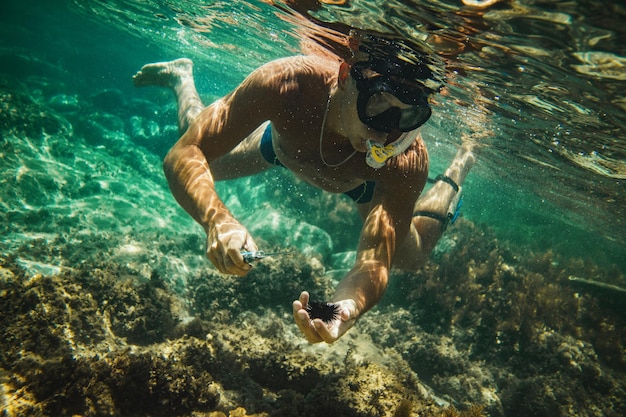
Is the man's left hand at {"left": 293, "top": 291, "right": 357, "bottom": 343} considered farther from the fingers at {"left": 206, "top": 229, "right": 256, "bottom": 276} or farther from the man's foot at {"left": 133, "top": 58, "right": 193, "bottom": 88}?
the man's foot at {"left": 133, "top": 58, "right": 193, "bottom": 88}

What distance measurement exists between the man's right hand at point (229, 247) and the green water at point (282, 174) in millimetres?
4865

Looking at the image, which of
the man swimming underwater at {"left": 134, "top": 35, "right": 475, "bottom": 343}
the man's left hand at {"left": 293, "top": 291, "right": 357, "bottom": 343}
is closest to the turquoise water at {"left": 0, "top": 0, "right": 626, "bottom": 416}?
the man's left hand at {"left": 293, "top": 291, "right": 357, "bottom": 343}

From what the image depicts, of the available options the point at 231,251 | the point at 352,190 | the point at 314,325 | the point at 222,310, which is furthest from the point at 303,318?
the point at 222,310

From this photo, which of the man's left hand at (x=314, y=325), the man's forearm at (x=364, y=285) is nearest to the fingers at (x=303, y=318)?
the man's left hand at (x=314, y=325)

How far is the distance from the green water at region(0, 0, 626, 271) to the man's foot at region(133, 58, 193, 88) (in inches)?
143

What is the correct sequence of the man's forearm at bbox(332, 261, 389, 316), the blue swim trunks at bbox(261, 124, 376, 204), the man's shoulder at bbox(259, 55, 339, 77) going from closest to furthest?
1. the man's forearm at bbox(332, 261, 389, 316)
2. the man's shoulder at bbox(259, 55, 339, 77)
3. the blue swim trunks at bbox(261, 124, 376, 204)

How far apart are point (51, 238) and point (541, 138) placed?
15.8m

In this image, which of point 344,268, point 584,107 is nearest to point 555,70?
point 584,107

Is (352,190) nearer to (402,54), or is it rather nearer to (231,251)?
(231,251)

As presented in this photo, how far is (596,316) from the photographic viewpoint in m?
11.3

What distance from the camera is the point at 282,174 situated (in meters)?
12.9

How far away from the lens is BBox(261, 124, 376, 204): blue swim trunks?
16.5 ft

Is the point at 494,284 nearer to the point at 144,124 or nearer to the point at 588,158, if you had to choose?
the point at 588,158

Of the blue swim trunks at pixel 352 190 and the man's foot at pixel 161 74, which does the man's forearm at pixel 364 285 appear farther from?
the man's foot at pixel 161 74
